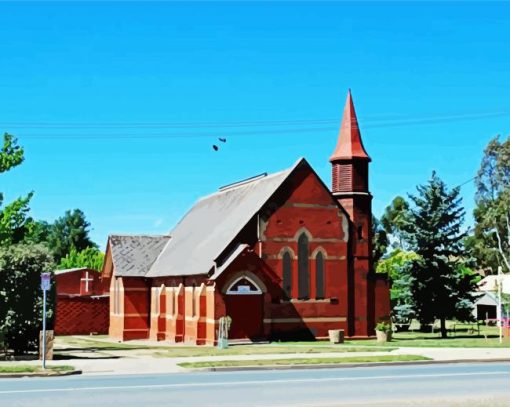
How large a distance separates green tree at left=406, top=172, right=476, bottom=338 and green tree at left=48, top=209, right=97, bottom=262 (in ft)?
317

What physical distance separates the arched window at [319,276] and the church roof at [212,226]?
→ 4521mm

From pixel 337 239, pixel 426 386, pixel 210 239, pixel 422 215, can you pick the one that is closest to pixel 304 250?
pixel 337 239

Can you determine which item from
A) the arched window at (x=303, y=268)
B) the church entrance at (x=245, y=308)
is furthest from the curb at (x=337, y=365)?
the arched window at (x=303, y=268)

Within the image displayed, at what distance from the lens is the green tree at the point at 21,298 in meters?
30.9

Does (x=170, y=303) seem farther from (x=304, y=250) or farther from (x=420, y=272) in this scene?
(x=420, y=272)

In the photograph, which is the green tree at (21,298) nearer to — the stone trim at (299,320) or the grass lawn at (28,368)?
the grass lawn at (28,368)

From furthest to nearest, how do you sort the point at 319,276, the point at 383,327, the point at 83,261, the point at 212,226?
the point at 83,261 < the point at 212,226 < the point at 319,276 < the point at 383,327

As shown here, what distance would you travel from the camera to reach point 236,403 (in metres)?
17.6

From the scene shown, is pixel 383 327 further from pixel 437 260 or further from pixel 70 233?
pixel 70 233

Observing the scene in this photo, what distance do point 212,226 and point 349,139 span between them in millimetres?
9607

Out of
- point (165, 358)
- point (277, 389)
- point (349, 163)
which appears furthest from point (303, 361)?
point (349, 163)

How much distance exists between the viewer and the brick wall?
5509cm

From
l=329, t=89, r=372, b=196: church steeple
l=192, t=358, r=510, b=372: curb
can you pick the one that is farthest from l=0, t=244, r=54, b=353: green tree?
l=329, t=89, r=372, b=196: church steeple

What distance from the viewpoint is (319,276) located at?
150ft
